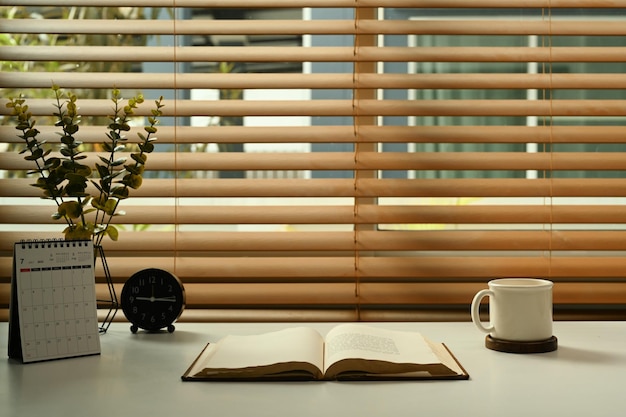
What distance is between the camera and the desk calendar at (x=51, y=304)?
1.36m

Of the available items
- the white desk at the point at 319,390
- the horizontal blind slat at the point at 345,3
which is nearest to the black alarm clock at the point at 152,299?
the white desk at the point at 319,390

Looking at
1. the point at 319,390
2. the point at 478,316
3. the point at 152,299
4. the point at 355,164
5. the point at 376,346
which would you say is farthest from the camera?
the point at 355,164

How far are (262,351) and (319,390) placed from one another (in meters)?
0.18

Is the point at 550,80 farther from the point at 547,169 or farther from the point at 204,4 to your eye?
the point at 204,4

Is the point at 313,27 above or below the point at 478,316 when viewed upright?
above

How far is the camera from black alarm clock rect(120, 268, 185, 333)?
1.58 meters

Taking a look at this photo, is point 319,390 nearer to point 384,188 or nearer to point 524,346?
point 524,346

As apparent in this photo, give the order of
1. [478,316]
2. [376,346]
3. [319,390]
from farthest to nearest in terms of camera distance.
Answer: [478,316] → [376,346] → [319,390]

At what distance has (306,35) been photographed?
1969 mm

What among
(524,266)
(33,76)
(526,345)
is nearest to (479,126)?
(524,266)

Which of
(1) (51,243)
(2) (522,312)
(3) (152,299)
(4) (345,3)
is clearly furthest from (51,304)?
(4) (345,3)

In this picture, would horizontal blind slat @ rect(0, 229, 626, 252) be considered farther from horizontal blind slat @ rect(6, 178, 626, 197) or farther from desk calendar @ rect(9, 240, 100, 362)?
desk calendar @ rect(9, 240, 100, 362)

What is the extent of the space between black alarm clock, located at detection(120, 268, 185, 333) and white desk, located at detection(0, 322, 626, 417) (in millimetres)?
116

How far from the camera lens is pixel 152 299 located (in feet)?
5.18
